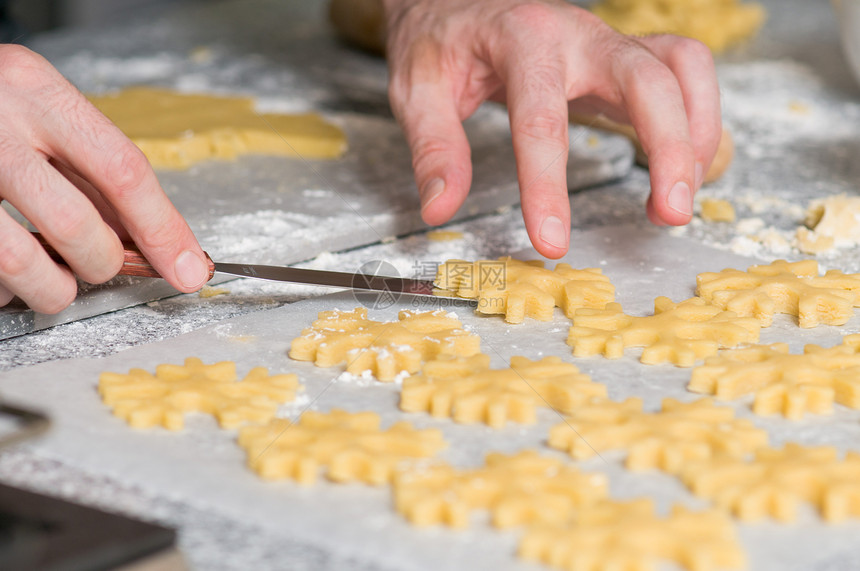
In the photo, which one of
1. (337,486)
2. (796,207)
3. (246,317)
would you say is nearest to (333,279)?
(246,317)

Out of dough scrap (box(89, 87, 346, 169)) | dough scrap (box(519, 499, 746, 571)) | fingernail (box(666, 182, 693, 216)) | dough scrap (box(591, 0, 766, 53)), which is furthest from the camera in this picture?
dough scrap (box(591, 0, 766, 53))

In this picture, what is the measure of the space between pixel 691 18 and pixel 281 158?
148cm

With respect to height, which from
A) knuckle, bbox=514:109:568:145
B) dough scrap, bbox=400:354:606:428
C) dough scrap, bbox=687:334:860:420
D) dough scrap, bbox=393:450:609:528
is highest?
knuckle, bbox=514:109:568:145

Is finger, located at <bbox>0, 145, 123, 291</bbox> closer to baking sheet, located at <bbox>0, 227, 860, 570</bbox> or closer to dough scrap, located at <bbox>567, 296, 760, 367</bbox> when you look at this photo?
baking sheet, located at <bbox>0, 227, 860, 570</bbox>

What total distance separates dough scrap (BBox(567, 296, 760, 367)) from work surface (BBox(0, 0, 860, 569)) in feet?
0.07

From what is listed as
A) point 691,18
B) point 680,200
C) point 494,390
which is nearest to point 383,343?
point 494,390

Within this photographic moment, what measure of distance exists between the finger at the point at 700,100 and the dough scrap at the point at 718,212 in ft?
0.49

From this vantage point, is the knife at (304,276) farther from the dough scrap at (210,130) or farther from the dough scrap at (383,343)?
the dough scrap at (210,130)

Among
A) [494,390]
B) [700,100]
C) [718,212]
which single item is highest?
[700,100]

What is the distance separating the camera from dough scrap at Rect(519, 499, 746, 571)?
0.73 metres

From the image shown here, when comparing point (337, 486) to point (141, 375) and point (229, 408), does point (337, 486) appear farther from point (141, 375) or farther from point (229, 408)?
point (141, 375)

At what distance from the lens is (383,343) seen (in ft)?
3.63

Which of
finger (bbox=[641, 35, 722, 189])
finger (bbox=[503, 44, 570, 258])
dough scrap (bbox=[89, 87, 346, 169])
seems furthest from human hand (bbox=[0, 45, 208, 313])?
finger (bbox=[641, 35, 722, 189])

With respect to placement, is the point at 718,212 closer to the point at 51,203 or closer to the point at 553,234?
the point at 553,234
